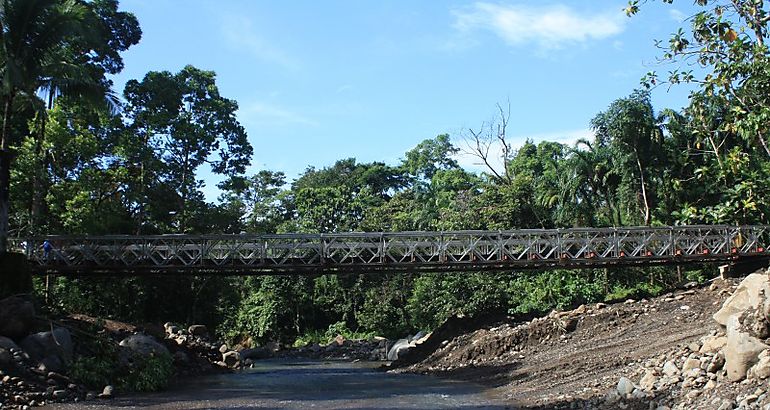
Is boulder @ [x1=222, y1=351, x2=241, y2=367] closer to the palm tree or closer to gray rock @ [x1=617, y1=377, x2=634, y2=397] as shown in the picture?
the palm tree

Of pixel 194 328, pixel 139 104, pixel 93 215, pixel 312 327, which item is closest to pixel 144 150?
pixel 139 104

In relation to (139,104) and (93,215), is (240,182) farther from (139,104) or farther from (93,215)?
(93,215)

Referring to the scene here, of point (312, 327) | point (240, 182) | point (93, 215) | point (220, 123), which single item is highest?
point (220, 123)

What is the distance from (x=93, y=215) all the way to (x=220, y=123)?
33.6 feet

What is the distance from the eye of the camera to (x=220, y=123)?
34.1 meters

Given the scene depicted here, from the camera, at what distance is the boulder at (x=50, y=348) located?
56.1ft

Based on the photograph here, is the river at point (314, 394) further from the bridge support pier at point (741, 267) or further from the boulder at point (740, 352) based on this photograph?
the bridge support pier at point (741, 267)

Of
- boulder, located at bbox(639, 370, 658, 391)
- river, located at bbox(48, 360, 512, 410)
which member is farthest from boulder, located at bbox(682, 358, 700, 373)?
river, located at bbox(48, 360, 512, 410)

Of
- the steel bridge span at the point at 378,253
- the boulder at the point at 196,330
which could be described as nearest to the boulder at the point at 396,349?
the steel bridge span at the point at 378,253

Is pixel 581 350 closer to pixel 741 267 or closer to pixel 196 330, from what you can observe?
pixel 741 267

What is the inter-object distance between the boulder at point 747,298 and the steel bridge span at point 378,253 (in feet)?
35.4

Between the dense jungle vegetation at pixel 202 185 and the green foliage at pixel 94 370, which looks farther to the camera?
the dense jungle vegetation at pixel 202 185

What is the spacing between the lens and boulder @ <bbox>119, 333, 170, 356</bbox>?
21.2m

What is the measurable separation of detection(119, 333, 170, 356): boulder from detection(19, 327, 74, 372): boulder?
2.92 m
